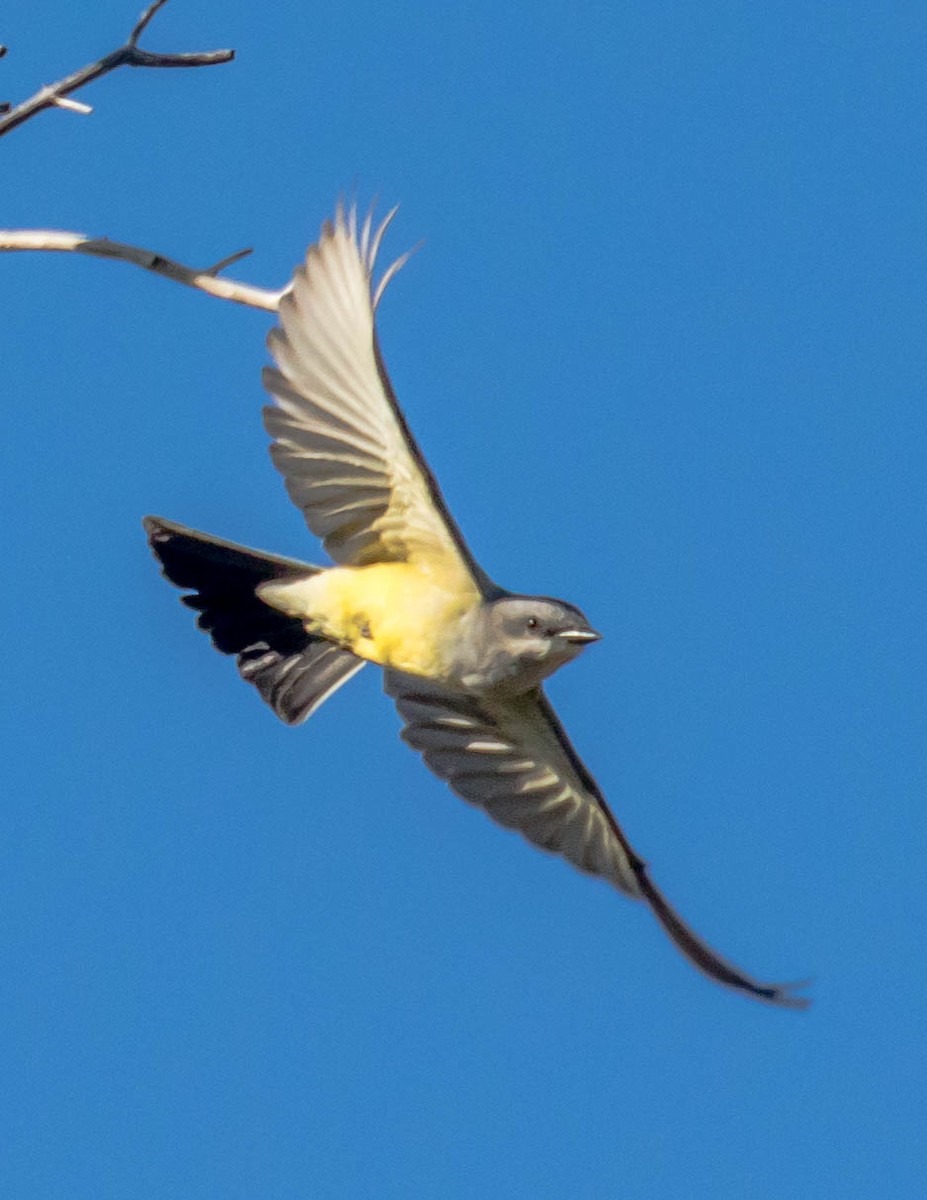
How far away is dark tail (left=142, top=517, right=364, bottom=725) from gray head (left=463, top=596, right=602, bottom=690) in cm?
92

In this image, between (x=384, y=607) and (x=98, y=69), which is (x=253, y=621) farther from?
Result: (x=98, y=69)

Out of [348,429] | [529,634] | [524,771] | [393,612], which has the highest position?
[348,429]

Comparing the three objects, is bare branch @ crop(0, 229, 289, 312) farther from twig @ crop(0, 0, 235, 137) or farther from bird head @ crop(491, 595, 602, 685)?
bird head @ crop(491, 595, 602, 685)

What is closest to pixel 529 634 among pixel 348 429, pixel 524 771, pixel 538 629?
pixel 538 629

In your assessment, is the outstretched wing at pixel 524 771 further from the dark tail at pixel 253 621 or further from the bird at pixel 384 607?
the dark tail at pixel 253 621

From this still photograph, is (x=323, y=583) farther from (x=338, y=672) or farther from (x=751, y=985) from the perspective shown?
(x=751, y=985)

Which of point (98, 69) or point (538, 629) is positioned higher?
point (98, 69)

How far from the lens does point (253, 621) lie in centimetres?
804

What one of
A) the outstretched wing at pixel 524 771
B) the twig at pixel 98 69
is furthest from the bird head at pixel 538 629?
the twig at pixel 98 69

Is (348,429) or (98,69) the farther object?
(348,429)

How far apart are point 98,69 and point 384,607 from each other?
2203mm

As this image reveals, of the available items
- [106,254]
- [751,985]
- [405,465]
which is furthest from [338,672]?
[106,254]

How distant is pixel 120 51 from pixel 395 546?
2071 mm

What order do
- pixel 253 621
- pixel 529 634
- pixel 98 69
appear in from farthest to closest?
pixel 253 621 < pixel 529 634 < pixel 98 69
